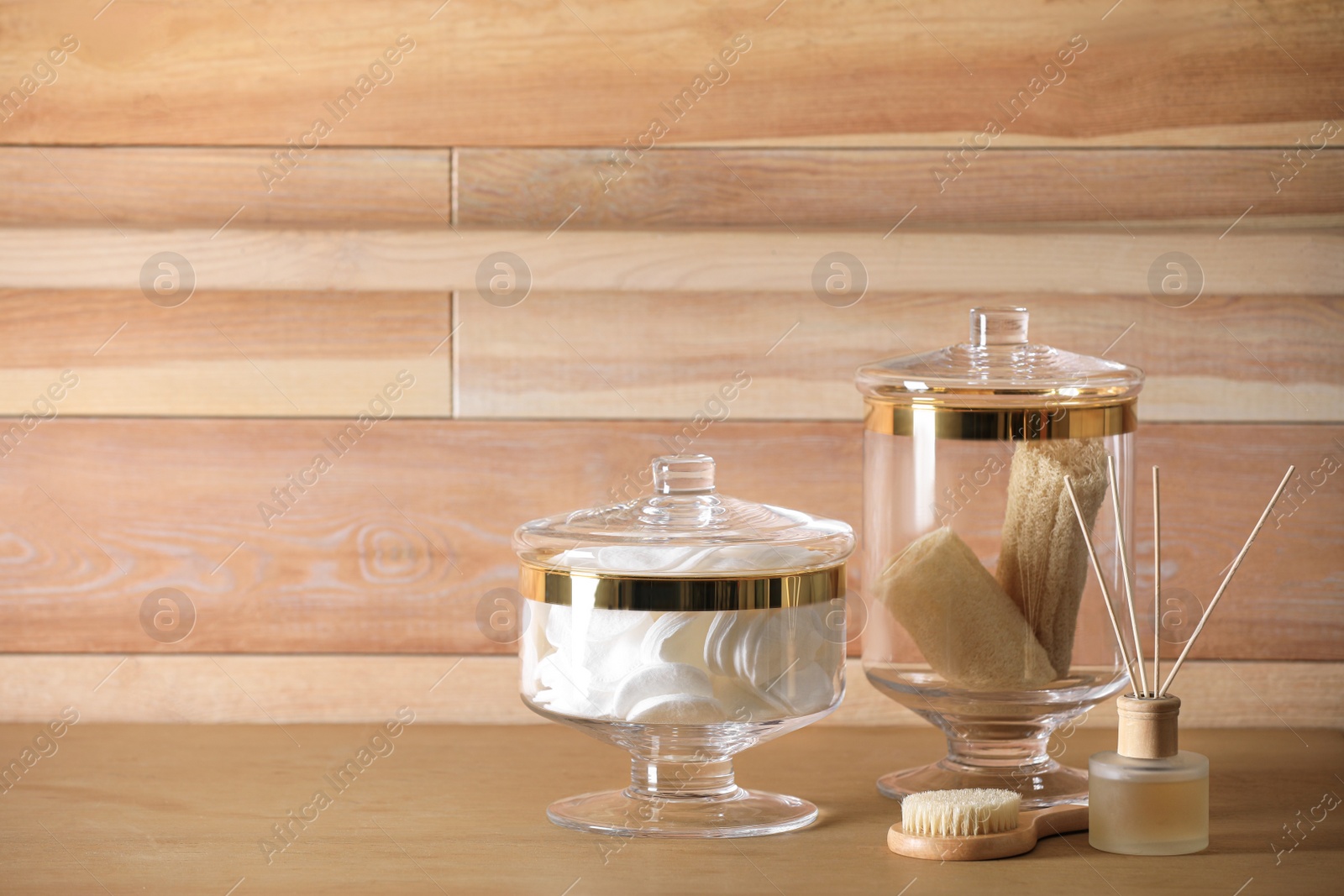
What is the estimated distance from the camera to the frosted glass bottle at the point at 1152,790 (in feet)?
2.35

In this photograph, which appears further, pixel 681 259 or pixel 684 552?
pixel 681 259

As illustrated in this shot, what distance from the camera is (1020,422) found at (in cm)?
79

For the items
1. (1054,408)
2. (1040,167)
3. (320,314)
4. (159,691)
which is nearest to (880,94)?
(1040,167)

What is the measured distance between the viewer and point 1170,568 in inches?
39.8

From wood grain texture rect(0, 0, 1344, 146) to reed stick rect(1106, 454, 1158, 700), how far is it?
0.31 m

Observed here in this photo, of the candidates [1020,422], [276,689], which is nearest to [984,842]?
[1020,422]

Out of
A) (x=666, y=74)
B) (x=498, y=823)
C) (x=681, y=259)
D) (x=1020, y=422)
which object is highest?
(x=666, y=74)

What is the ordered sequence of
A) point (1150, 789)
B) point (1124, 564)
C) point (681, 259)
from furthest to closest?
point (681, 259)
point (1124, 564)
point (1150, 789)

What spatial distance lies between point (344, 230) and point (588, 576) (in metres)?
0.38

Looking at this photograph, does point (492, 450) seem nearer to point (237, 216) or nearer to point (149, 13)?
point (237, 216)

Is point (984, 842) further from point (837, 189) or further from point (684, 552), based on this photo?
point (837, 189)

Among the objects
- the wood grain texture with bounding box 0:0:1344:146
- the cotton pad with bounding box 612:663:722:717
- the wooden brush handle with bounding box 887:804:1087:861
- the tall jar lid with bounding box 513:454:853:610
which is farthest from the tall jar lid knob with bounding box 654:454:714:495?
the wood grain texture with bounding box 0:0:1344:146

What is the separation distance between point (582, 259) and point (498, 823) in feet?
1.30

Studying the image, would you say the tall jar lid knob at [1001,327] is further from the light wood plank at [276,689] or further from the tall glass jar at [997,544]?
the light wood plank at [276,689]
